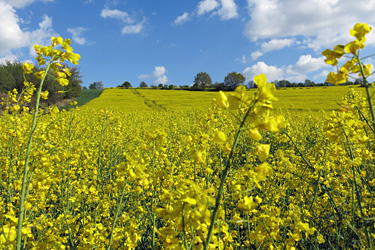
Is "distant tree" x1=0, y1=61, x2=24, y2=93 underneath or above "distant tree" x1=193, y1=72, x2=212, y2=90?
underneath

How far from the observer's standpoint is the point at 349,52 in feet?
3.63

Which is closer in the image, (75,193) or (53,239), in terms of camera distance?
(53,239)

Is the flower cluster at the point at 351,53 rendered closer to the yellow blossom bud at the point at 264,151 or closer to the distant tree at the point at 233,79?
the yellow blossom bud at the point at 264,151

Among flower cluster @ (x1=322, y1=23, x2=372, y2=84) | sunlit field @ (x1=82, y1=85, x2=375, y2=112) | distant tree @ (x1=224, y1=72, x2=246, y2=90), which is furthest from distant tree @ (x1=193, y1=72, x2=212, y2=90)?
flower cluster @ (x1=322, y1=23, x2=372, y2=84)

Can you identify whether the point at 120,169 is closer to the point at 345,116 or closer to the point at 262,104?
the point at 262,104

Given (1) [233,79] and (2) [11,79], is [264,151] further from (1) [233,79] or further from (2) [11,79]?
(1) [233,79]

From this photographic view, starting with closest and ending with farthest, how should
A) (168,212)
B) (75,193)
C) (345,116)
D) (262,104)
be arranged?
(262,104), (168,212), (345,116), (75,193)

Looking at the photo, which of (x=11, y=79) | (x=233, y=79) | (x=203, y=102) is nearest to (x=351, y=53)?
(x=203, y=102)

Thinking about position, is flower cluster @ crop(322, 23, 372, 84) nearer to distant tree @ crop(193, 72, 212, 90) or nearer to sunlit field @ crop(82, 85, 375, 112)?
sunlit field @ crop(82, 85, 375, 112)

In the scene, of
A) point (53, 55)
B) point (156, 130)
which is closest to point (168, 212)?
point (156, 130)

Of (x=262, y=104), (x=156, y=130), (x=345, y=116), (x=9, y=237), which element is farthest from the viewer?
(x=156, y=130)

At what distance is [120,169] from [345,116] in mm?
1740

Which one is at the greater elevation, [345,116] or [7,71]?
[7,71]

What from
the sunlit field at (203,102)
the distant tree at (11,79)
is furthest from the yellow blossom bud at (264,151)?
the distant tree at (11,79)
